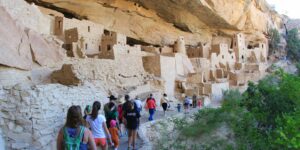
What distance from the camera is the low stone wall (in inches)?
225

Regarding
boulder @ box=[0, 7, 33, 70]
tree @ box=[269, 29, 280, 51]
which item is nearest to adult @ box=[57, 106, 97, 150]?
boulder @ box=[0, 7, 33, 70]

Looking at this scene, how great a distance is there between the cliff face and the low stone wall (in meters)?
11.7

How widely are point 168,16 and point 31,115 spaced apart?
16576mm

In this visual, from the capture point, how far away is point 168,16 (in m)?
21.6

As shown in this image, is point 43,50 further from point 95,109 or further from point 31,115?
point 95,109

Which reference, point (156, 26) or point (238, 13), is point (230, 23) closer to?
point (238, 13)

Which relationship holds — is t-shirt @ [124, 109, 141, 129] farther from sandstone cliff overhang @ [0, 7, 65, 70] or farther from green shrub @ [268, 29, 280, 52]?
green shrub @ [268, 29, 280, 52]

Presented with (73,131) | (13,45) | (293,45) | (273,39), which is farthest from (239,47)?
(73,131)

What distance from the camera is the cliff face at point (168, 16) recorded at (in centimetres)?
1873

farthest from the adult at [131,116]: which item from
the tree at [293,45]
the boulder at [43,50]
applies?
the tree at [293,45]

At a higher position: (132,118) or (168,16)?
(168,16)

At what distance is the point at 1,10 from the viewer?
9281 mm

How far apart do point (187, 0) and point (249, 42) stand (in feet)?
38.8

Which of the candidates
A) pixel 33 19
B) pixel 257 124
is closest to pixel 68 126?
pixel 257 124
